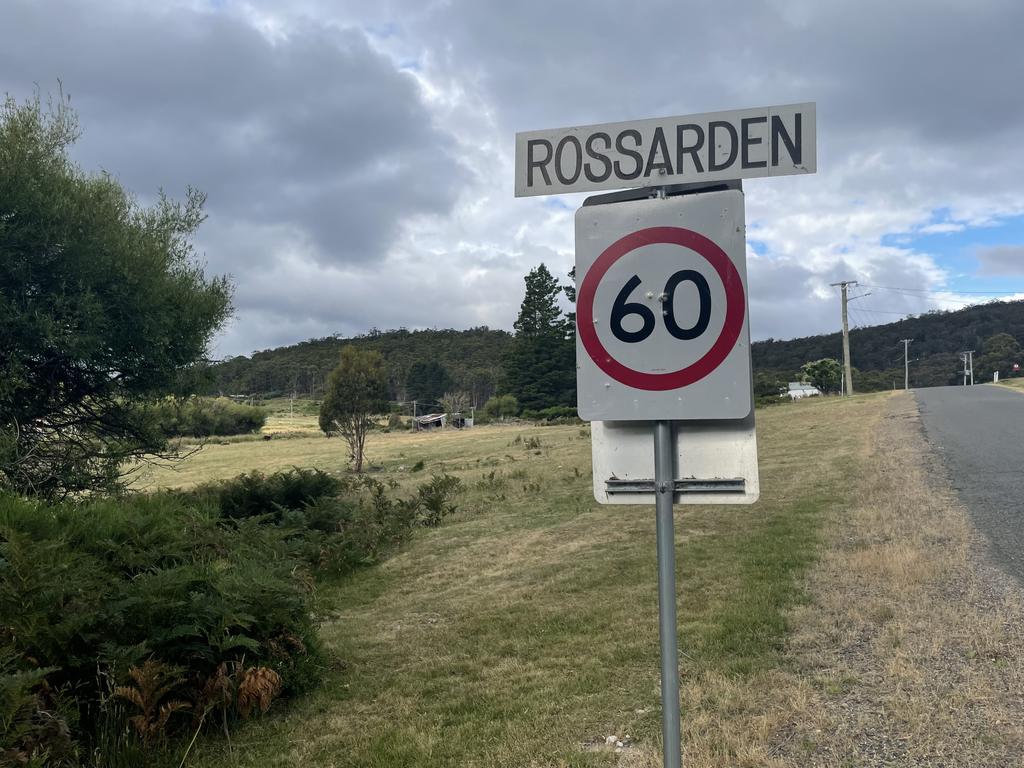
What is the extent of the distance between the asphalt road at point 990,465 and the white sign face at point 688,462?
5.00 meters

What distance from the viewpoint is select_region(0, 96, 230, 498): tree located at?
9.59 metres

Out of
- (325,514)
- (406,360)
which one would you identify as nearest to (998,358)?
(406,360)

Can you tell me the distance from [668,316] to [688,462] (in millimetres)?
472

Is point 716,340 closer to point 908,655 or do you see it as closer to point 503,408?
point 908,655

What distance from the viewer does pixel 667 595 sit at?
2131 millimetres

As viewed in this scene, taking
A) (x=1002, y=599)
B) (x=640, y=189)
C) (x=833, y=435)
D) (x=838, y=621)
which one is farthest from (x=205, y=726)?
(x=833, y=435)

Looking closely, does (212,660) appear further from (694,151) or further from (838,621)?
(838,621)

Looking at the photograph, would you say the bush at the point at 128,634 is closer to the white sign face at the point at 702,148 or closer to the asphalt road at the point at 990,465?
the white sign face at the point at 702,148

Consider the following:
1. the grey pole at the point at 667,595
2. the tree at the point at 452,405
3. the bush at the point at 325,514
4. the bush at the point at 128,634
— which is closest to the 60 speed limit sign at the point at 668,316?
the grey pole at the point at 667,595

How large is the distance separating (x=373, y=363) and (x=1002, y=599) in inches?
839

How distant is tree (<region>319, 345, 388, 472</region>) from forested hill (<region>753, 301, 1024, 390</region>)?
88.5 metres

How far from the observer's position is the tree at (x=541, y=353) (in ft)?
214

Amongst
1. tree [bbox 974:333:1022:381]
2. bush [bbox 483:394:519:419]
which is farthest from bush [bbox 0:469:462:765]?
tree [bbox 974:333:1022:381]

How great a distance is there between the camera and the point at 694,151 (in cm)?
240
